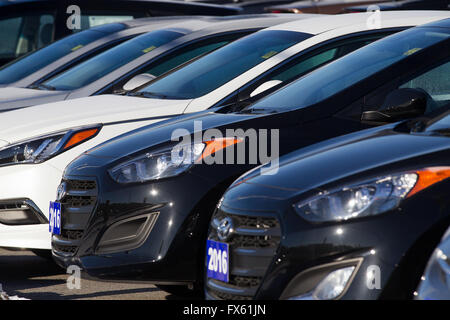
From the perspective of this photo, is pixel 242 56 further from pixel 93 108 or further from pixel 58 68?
pixel 58 68

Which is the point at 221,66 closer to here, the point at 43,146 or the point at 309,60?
the point at 309,60

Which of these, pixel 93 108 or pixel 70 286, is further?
pixel 93 108

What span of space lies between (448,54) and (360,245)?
6.46ft

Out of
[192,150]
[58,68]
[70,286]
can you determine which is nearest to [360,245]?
[192,150]

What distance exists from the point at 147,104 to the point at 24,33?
6486mm

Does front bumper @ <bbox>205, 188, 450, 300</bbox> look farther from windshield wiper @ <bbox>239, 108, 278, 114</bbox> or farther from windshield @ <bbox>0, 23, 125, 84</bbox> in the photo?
windshield @ <bbox>0, 23, 125, 84</bbox>

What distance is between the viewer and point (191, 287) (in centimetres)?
455

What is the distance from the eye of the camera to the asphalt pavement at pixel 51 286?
523 centimetres

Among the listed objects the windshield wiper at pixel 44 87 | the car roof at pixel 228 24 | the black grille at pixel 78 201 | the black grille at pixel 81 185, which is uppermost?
the car roof at pixel 228 24

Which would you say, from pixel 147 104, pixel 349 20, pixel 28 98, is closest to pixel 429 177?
pixel 147 104

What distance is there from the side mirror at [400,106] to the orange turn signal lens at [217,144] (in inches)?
25.9

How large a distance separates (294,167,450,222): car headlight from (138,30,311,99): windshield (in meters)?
2.92

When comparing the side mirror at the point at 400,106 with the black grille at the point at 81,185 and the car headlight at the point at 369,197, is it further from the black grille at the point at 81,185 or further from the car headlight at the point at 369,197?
the black grille at the point at 81,185

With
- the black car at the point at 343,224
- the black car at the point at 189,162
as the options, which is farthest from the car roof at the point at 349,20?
the black car at the point at 343,224
